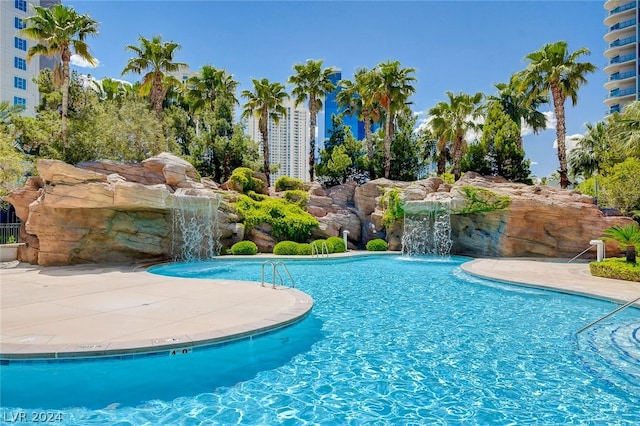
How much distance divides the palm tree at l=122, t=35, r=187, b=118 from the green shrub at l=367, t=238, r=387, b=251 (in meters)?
18.7

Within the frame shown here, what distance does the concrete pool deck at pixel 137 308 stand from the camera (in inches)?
235

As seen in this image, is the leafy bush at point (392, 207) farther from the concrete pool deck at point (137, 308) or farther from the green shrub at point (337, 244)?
the concrete pool deck at point (137, 308)

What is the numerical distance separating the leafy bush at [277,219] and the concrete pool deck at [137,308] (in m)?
9.93

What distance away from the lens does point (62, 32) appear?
2147cm

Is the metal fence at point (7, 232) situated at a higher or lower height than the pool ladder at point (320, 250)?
higher

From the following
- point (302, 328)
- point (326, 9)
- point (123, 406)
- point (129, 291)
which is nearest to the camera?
point (123, 406)

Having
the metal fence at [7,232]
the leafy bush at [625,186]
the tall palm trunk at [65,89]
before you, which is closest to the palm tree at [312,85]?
the tall palm trunk at [65,89]

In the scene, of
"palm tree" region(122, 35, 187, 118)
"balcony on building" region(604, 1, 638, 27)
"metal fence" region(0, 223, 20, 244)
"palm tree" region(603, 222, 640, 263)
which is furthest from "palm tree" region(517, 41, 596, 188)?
"balcony on building" region(604, 1, 638, 27)

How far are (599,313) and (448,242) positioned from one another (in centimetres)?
Result: 1418

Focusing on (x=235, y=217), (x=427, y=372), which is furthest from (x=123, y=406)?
(x=235, y=217)

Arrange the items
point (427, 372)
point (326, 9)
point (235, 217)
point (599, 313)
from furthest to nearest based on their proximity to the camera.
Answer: point (235, 217) → point (326, 9) → point (599, 313) → point (427, 372)

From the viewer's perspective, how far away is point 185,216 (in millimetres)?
19703

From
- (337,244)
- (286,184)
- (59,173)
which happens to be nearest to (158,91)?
(286,184)

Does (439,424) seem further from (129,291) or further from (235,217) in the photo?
(235,217)
